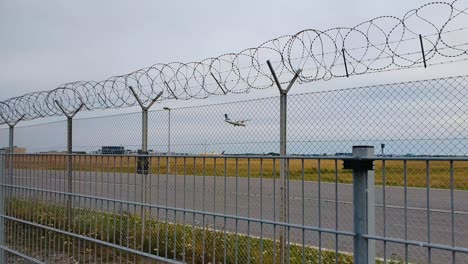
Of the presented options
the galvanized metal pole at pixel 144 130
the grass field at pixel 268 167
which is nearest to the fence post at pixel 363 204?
the grass field at pixel 268 167

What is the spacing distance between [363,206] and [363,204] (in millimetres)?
11

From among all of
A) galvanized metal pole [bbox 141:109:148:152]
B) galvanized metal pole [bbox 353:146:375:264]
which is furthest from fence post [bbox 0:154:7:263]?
galvanized metal pole [bbox 353:146:375:264]

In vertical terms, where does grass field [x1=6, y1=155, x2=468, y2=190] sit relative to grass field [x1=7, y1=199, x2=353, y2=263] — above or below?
above

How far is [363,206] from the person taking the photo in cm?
295

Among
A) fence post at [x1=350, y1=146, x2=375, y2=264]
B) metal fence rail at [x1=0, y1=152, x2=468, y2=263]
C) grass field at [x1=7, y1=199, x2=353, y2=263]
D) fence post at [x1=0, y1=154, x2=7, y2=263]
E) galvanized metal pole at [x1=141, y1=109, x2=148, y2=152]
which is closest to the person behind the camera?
fence post at [x1=350, y1=146, x2=375, y2=264]

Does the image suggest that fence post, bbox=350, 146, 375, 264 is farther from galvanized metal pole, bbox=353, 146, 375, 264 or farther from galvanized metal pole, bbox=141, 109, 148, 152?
galvanized metal pole, bbox=141, 109, 148, 152

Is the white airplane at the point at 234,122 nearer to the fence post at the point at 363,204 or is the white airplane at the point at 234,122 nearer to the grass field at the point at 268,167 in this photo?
the grass field at the point at 268,167

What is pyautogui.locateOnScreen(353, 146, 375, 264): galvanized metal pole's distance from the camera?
2943 mm

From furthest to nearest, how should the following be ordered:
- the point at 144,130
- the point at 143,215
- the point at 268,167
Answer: the point at 144,130 → the point at 143,215 → the point at 268,167

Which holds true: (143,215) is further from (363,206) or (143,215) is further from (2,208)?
(2,208)

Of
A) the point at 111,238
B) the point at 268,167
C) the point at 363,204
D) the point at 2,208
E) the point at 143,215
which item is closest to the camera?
the point at 363,204

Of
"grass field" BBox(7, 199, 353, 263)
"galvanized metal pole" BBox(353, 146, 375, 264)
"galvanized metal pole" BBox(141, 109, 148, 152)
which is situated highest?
"galvanized metal pole" BBox(141, 109, 148, 152)

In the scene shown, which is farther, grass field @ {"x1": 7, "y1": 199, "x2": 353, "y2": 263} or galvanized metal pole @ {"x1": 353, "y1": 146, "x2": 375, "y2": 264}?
grass field @ {"x1": 7, "y1": 199, "x2": 353, "y2": 263}

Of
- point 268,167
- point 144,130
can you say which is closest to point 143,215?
point 268,167
